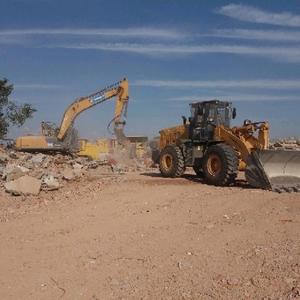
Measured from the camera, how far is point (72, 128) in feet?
93.9

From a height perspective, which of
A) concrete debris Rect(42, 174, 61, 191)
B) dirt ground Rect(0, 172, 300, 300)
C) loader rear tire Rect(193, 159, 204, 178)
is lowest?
dirt ground Rect(0, 172, 300, 300)

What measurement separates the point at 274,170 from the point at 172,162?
4.22 meters

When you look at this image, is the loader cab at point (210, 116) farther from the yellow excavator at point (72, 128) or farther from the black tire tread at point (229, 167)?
the yellow excavator at point (72, 128)

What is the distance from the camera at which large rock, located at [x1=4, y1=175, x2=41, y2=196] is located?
44.5 feet

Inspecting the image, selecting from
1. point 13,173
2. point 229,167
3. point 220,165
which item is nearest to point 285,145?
point 220,165

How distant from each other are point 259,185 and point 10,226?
6.59m

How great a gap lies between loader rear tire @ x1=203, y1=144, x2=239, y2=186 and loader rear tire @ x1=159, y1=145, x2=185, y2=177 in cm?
176

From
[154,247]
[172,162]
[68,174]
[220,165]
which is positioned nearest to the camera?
[154,247]

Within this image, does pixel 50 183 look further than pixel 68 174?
No

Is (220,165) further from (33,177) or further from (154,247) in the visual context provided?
(154,247)

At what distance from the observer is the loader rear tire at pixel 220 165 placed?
14008 millimetres

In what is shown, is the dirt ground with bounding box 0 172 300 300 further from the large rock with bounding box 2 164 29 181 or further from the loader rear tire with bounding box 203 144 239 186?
the large rock with bounding box 2 164 29 181

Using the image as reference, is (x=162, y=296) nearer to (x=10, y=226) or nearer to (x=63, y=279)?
(x=63, y=279)

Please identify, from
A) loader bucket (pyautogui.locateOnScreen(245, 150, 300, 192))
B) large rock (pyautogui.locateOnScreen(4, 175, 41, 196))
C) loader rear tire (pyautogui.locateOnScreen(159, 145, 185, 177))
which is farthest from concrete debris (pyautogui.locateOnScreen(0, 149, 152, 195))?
loader bucket (pyautogui.locateOnScreen(245, 150, 300, 192))
